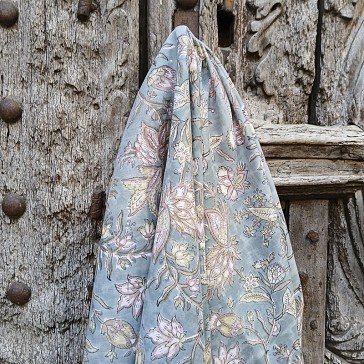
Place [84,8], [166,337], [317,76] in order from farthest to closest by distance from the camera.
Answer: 1. [317,76]
2. [84,8]
3. [166,337]

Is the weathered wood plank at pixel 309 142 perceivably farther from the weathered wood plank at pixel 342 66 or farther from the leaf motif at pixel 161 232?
the leaf motif at pixel 161 232

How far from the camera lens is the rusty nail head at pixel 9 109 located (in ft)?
2.56

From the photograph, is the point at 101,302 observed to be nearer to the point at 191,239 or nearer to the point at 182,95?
the point at 191,239

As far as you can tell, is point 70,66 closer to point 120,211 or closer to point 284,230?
point 120,211

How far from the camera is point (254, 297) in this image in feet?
2.32

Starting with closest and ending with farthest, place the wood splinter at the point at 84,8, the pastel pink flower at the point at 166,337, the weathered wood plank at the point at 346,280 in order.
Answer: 1. the pastel pink flower at the point at 166,337
2. the wood splinter at the point at 84,8
3. the weathered wood plank at the point at 346,280

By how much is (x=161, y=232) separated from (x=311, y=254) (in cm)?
31

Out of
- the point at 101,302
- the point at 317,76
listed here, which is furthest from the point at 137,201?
the point at 317,76

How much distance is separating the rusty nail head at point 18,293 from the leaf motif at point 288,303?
348 mm

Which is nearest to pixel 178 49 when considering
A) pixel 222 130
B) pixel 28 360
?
pixel 222 130

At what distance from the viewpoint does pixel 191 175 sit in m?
0.67

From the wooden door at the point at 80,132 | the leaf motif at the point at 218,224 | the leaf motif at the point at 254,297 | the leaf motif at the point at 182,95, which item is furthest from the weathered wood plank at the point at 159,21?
the leaf motif at the point at 254,297

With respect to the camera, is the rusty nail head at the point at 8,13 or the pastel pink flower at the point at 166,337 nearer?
the pastel pink flower at the point at 166,337

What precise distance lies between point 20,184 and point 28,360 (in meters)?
0.25
